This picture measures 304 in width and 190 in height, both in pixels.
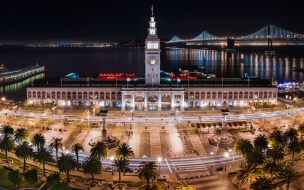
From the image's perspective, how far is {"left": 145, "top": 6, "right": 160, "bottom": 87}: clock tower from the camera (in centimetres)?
9323

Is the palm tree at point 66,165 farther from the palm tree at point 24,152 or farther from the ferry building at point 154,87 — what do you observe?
the ferry building at point 154,87

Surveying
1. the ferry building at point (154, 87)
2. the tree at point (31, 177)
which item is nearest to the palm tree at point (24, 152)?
the tree at point (31, 177)

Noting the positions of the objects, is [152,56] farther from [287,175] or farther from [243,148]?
[287,175]

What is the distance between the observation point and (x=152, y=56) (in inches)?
3720

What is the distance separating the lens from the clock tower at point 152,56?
9323 cm


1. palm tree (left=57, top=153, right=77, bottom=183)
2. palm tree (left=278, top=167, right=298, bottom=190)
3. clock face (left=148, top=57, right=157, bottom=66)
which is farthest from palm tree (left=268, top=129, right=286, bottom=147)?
clock face (left=148, top=57, right=157, bottom=66)

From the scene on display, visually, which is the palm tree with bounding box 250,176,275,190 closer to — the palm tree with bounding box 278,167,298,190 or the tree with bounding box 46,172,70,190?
the palm tree with bounding box 278,167,298,190

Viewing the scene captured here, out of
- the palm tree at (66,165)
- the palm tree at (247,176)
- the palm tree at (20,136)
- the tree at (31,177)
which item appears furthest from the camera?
the palm tree at (20,136)

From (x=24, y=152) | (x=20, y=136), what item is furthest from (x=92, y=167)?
(x=20, y=136)

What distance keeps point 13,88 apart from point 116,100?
73.2m

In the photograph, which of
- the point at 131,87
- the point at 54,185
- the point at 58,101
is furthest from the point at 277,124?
the point at 58,101

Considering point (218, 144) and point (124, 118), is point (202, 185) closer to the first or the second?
point (218, 144)

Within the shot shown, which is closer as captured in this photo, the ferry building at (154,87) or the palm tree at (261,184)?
the palm tree at (261,184)

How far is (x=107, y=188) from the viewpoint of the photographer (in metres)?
46.2
